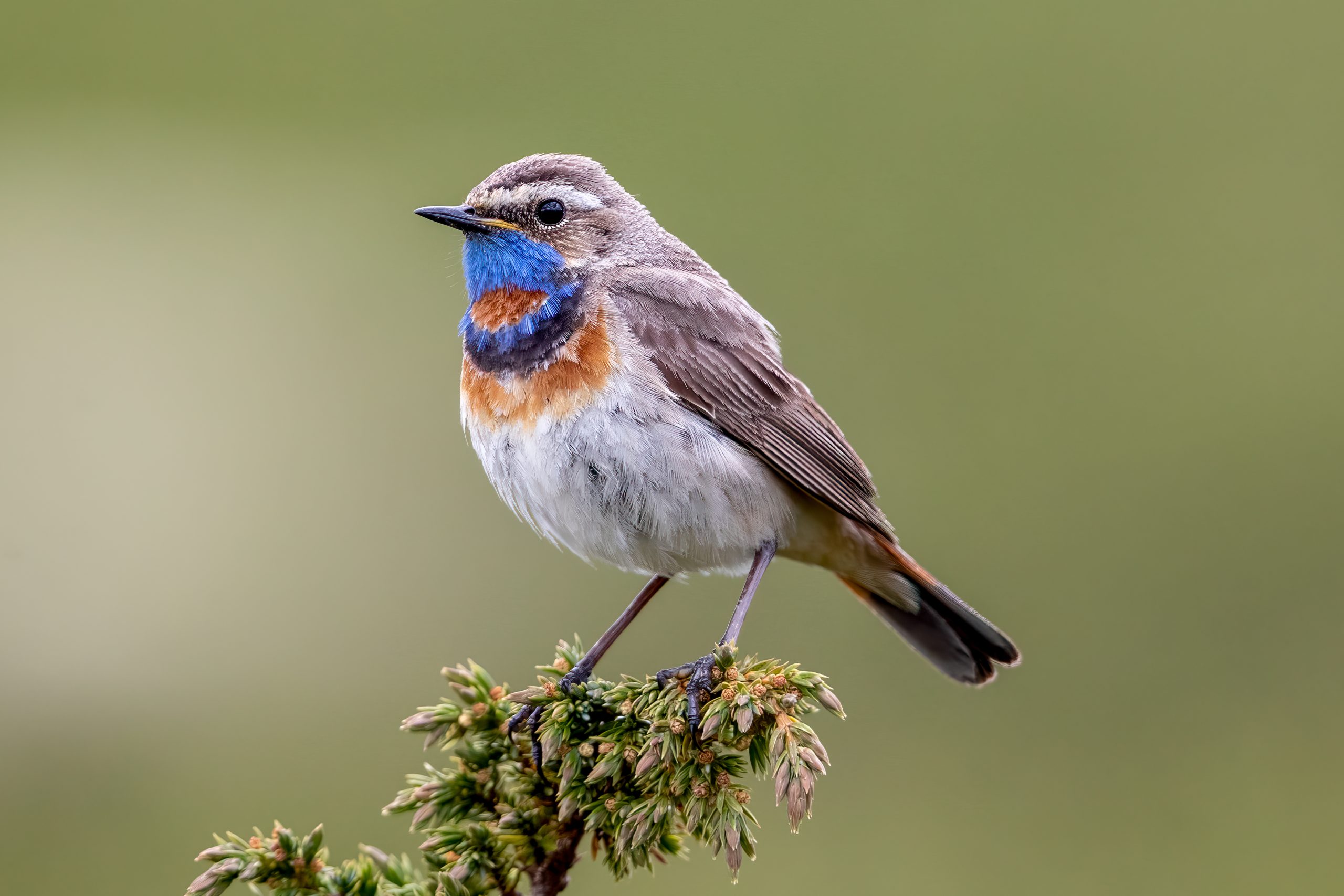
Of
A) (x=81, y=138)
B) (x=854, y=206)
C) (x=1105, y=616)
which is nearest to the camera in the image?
(x=1105, y=616)

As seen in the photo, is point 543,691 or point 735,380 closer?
point 543,691

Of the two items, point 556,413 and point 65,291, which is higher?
point 65,291

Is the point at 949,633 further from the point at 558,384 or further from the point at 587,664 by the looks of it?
the point at 558,384

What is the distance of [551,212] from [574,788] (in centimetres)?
240

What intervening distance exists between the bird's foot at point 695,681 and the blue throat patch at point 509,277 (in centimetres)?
147

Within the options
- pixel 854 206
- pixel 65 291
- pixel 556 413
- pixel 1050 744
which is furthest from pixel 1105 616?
pixel 65 291

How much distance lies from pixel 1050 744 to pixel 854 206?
3456 mm

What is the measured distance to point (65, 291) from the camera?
9.16m

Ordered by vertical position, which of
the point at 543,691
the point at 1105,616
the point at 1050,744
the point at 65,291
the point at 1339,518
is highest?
the point at 1339,518

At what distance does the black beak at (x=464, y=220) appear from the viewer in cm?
A: 482

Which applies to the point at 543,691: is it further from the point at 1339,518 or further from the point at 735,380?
the point at 1339,518

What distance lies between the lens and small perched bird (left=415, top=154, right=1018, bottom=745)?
447 cm

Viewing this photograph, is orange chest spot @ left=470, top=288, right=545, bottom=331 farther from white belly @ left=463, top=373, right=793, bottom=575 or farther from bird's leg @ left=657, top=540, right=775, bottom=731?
bird's leg @ left=657, top=540, right=775, bottom=731

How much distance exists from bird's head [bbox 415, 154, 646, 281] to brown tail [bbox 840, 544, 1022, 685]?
68.1 inches
